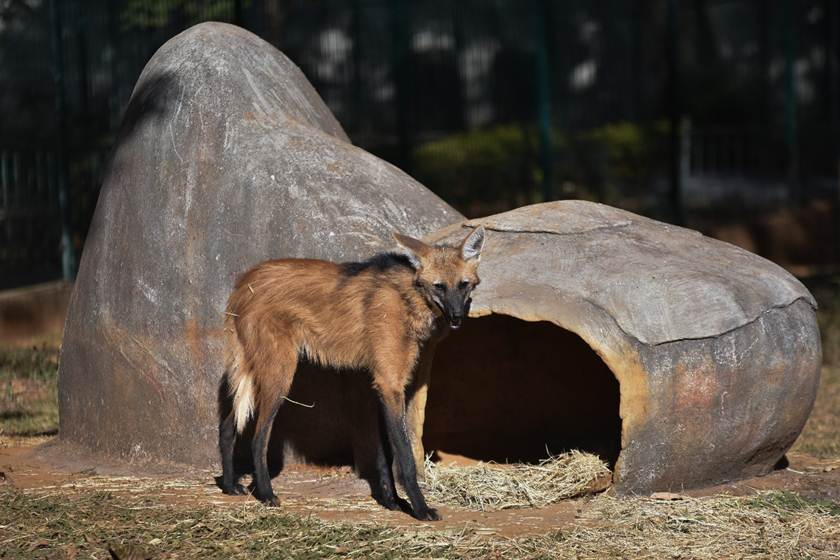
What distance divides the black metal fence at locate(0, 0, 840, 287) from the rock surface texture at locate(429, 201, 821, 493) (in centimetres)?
639

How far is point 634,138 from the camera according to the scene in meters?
16.1

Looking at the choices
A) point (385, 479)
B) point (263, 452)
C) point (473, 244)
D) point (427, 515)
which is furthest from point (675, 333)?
point (263, 452)

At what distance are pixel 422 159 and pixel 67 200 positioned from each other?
435 centimetres

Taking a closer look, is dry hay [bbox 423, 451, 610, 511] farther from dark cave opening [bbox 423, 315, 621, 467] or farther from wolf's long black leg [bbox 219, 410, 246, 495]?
wolf's long black leg [bbox 219, 410, 246, 495]

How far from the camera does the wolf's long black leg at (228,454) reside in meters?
5.78

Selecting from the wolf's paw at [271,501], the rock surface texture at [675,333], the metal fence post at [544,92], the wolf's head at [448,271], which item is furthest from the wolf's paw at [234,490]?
the metal fence post at [544,92]

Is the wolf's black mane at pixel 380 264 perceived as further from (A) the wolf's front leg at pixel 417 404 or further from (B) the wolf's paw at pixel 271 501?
(B) the wolf's paw at pixel 271 501

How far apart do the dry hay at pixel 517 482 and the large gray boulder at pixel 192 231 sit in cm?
72

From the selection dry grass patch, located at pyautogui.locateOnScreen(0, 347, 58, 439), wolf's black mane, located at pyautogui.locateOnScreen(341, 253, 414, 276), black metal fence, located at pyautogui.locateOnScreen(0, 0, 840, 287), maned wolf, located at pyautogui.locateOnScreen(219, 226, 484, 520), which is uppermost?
black metal fence, located at pyautogui.locateOnScreen(0, 0, 840, 287)

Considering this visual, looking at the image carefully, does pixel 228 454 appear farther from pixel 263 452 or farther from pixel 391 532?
pixel 391 532

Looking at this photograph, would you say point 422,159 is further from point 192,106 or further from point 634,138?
point 192,106

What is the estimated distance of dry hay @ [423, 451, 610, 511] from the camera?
18.7 feet

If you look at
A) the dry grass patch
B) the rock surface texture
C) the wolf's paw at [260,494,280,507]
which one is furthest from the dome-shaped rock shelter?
the dry grass patch

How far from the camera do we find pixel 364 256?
6.23 m
